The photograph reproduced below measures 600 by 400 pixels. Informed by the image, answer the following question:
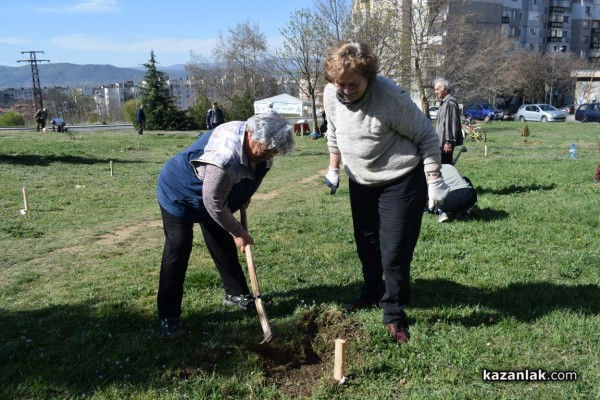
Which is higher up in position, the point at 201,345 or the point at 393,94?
the point at 393,94

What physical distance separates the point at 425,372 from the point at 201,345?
4.87 feet

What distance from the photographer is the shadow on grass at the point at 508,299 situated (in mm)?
3930

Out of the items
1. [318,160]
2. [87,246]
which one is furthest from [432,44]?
[87,246]

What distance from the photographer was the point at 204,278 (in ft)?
16.2

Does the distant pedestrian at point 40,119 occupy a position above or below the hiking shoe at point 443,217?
above

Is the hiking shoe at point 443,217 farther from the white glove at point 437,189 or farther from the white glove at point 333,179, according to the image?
the white glove at point 437,189

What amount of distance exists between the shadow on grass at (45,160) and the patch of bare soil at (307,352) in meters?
12.9

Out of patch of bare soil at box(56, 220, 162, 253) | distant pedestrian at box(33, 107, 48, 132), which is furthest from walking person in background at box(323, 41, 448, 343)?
distant pedestrian at box(33, 107, 48, 132)

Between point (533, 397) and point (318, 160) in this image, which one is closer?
point (533, 397)

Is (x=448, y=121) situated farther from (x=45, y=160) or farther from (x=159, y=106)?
(x=159, y=106)

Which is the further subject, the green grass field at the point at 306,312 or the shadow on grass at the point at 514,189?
the shadow on grass at the point at 514,189

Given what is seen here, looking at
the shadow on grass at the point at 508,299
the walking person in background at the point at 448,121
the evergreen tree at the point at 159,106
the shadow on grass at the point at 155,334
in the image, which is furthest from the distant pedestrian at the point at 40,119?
the shadow on grass at the point at 508,299

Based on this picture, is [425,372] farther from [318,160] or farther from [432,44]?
[432,44]

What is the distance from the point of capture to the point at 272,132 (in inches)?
124
